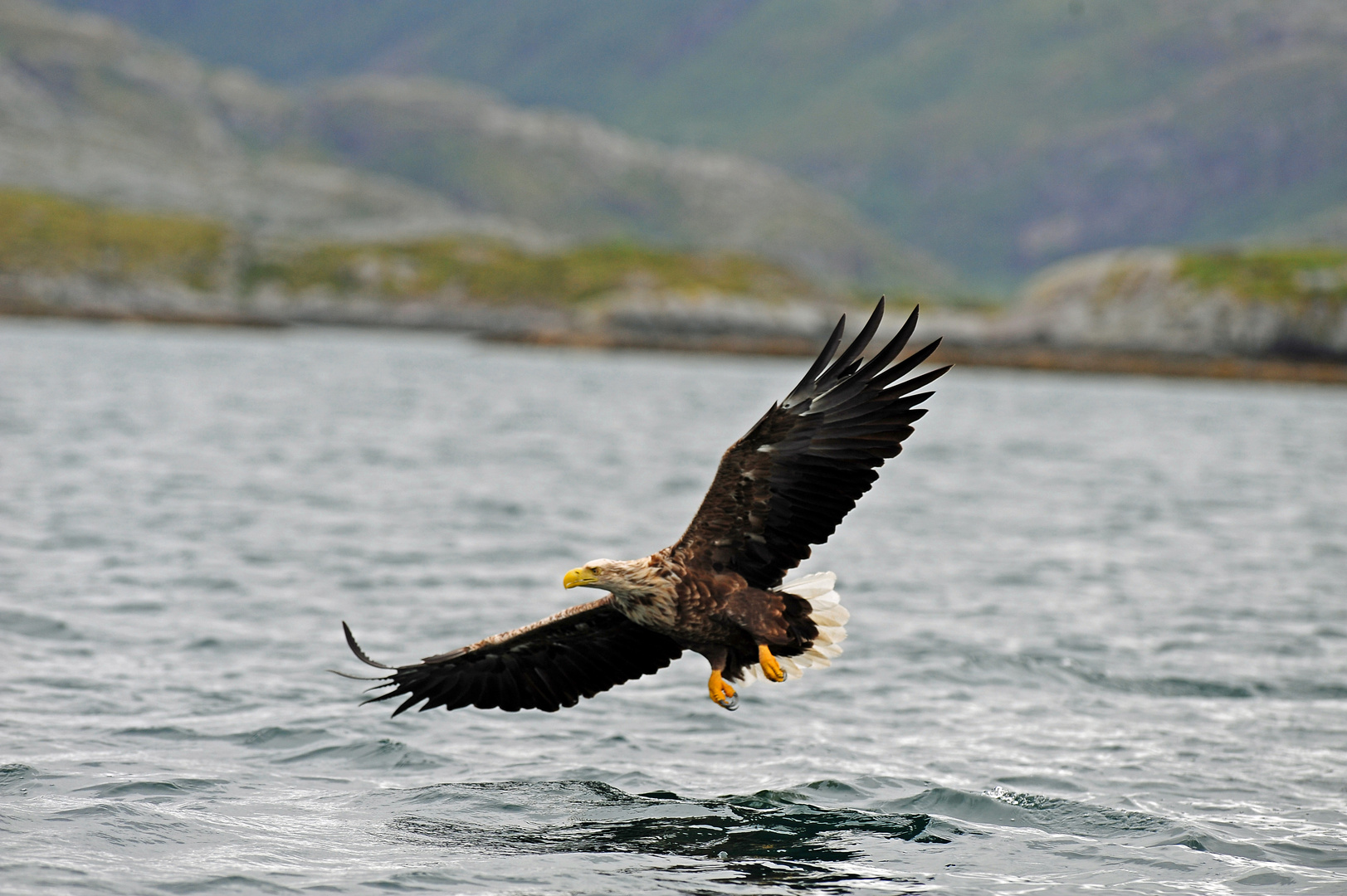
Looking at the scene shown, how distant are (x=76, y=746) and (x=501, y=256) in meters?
149

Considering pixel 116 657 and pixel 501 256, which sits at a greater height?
pixel 501 256

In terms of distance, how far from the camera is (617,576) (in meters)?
9.26

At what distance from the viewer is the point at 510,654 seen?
34.3ft

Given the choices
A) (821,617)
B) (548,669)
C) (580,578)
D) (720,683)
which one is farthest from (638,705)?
(580,578)

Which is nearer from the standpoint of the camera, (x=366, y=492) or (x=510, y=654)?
(x=510, y=654)

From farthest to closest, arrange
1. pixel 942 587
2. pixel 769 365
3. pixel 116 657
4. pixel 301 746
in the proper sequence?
pixel 769 365 < pixel 942 587 < pixel 116 657 < pixel 301 746

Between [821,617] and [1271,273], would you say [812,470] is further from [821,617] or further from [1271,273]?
[1271,273]

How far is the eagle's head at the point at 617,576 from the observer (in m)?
9.19

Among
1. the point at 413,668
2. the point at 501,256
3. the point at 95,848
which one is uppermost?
the point at 501,256

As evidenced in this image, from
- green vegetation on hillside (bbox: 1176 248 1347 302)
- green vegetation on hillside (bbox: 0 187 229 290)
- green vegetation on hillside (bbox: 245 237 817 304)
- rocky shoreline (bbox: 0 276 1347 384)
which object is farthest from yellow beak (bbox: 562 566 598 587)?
green vegetation on hillside (bbox: 0 187 229 290)

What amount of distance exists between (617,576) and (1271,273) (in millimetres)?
95414

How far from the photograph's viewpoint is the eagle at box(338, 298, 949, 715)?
929 centimetres

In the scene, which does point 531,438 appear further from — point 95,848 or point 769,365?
point 769,365

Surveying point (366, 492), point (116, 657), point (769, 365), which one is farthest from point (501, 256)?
point (116, 657)
